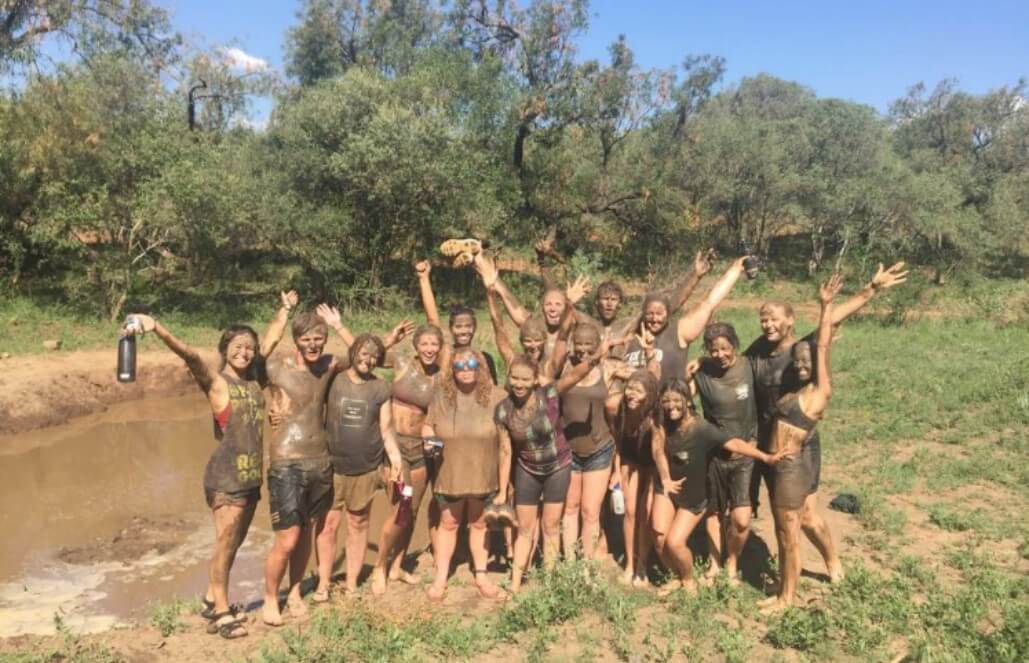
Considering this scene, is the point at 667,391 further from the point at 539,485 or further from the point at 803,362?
the point at 539,485

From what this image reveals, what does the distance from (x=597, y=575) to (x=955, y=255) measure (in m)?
22.9

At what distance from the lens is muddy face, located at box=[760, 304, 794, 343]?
4.88m

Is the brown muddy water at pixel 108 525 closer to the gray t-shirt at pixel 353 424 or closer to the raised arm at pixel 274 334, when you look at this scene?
the gray t-shirt at pixel 353 424

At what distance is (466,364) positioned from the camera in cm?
476

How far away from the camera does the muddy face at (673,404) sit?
4605mm

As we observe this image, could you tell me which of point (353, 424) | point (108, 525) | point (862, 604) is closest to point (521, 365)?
point (353, 424)

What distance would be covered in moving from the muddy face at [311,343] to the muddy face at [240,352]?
10.7 inches

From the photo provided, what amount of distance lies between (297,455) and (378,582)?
1.25m

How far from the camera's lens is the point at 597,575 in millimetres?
4836

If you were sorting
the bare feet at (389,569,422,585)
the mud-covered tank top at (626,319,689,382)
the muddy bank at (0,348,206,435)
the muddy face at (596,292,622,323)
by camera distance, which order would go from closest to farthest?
the mud-covered tank top at (626,319,689,382)
the bare feet at (389,569,422,585)
the muddy face at (596,292,622,323)
the muddy bank at (0,348,206,435)

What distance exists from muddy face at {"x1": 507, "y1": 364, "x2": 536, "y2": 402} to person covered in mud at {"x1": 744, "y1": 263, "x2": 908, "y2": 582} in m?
1.51

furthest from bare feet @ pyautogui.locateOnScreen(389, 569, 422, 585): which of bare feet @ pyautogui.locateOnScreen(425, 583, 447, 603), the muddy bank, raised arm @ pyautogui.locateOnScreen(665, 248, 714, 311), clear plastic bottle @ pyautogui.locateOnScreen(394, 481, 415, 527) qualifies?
the muddy bank

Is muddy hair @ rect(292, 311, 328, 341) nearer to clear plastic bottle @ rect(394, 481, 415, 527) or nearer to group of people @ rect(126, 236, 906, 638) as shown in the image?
group of people @ rect(126, 236, 906, 638)

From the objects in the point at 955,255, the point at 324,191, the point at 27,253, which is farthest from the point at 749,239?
the point at 27,253
